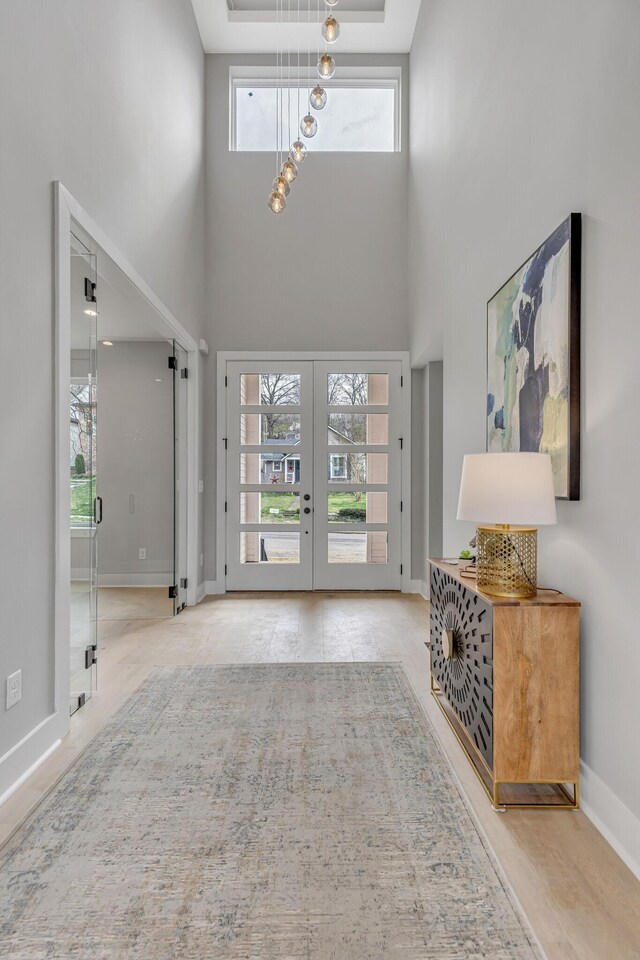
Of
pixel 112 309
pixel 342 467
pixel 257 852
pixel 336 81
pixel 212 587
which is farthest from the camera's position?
pixel 336 81

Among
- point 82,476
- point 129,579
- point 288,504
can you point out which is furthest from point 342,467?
point 82,476

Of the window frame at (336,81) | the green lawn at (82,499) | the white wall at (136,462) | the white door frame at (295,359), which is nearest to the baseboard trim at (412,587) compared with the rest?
the white door frame at (295,359)

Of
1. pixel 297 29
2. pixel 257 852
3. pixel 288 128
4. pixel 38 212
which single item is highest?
pixel 297 29

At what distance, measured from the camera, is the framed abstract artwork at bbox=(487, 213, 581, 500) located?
2.02 meters

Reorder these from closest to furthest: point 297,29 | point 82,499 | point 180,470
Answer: point 82,499 < point 180,470 < point 297,29

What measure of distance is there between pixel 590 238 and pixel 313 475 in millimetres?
3917

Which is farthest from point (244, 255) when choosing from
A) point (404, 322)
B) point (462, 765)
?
point (462, 765)

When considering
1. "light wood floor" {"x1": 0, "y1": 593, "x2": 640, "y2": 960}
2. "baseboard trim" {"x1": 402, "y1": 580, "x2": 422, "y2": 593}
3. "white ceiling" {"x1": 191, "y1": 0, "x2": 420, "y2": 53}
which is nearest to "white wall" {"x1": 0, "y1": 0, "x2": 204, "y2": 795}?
"light wood floor" {"x1": 0, "y1": 593, "x2": 640, "y2": 960}

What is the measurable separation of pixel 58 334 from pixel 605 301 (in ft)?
7.11

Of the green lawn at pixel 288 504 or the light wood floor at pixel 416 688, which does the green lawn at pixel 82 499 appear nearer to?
the light wood floor at pixel 416 688

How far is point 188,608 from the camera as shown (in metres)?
5.00

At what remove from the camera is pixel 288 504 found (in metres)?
5.65

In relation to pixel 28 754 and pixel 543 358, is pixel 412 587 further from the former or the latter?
pixel 28 754

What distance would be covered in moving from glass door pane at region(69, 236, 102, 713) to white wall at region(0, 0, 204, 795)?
0.34 meters
